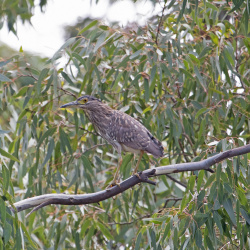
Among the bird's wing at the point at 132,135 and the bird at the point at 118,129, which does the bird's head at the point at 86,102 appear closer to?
the bird at the point at 118,129

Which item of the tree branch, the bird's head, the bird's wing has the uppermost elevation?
the bird's head

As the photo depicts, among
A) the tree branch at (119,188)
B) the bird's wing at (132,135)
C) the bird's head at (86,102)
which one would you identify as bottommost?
the tree branch at (119,188)

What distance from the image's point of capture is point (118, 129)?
382cm

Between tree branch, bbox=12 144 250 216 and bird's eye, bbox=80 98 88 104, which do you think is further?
bird's eye, bbox=80 98 88 104

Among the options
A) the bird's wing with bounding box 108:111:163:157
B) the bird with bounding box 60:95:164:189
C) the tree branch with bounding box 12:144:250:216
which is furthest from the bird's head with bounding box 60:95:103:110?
the tree branch with bounding box 12:144:250:216

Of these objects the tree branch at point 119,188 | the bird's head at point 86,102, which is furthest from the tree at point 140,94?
the tree branch at point 119,188

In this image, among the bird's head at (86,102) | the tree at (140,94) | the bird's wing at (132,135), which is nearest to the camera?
the tree at (140,94)

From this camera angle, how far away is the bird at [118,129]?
3659 mm

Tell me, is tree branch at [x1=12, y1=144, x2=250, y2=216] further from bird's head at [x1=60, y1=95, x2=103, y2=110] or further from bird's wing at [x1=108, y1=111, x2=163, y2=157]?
bird's head at [x1=60, y1=95, x2=103, y2=110]

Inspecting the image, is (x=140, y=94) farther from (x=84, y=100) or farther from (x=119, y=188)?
(x=119, y=188)

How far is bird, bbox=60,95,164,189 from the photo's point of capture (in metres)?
3.66

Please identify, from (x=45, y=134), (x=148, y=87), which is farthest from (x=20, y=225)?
(x=148, y=87)

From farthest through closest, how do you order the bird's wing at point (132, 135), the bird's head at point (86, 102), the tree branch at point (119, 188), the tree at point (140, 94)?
the bird's head at point (86, 102), the bird's wing at point (132, 135), the tree at point (140, 94), the tree branch at point (119, 188)

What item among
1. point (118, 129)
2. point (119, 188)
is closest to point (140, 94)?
point (118, 129)
